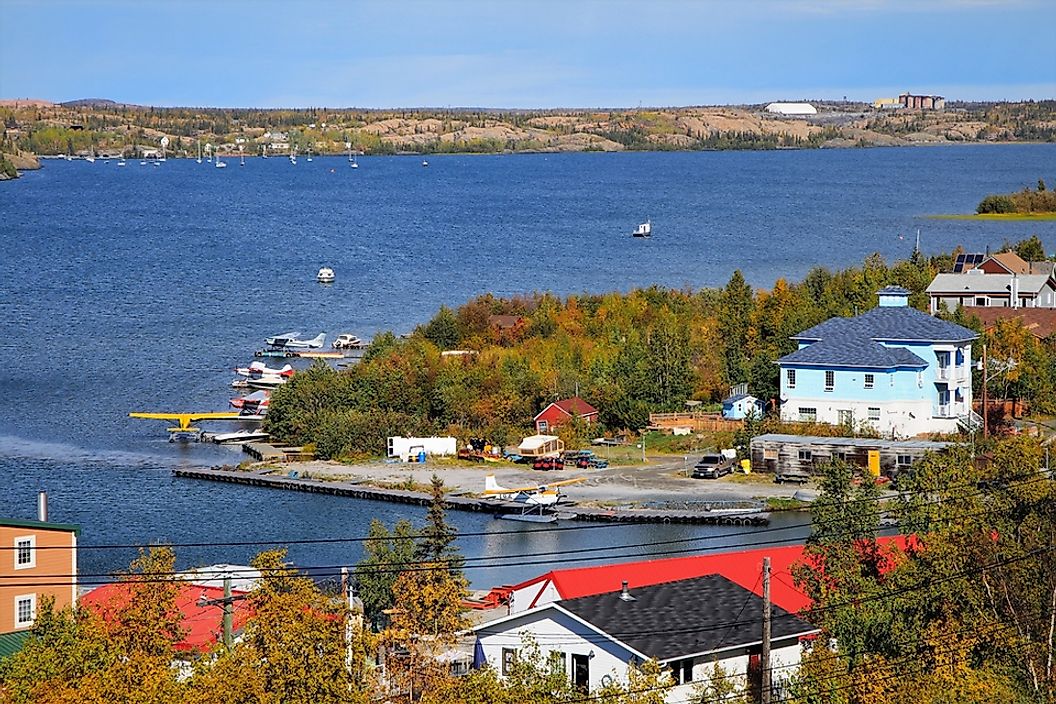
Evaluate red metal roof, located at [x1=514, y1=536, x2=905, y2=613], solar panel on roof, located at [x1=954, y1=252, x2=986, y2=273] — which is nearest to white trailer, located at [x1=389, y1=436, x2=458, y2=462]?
red metal roof, located at [x1=514, y1=536, x2=905, y2=613]

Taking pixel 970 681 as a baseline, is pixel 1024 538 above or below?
above

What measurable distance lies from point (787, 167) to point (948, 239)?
Answer: 91.1 metres

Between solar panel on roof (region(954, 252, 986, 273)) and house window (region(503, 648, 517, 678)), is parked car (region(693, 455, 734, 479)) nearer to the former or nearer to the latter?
house window (region(503, 648, 517, 678))

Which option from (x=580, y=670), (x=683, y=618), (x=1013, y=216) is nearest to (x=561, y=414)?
(x=683, y=618)

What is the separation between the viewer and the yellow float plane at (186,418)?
30.7 meters

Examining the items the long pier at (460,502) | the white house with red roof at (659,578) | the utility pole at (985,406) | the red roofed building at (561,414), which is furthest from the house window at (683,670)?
the red roofed building at (561,414)

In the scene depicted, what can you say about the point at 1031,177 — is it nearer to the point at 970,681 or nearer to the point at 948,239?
the point at 948,239

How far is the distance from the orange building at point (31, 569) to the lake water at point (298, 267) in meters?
4.00

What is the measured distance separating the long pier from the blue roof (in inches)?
200

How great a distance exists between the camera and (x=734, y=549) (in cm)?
2084

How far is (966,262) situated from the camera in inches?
1618

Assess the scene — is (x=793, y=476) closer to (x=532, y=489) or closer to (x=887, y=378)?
(x=887, y=378)

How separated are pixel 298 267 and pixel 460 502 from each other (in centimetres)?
4307

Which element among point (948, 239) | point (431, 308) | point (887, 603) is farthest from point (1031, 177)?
point (887, 603)
